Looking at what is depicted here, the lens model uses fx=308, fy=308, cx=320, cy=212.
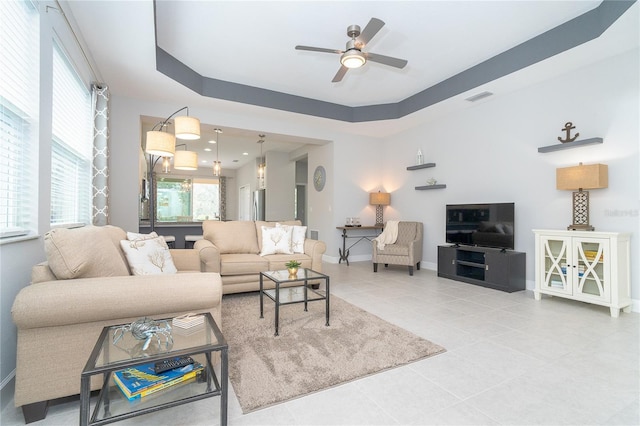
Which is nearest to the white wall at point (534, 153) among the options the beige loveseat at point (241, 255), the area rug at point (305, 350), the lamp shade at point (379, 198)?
the lamp shade at point (379, 198)

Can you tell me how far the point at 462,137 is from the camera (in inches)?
200

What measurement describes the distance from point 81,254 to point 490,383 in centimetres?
249

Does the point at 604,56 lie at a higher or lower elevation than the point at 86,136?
higher

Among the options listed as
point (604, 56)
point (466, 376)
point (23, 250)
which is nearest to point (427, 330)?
point (466, 376)

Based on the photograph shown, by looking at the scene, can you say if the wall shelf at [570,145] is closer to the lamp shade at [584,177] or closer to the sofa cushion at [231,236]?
the lamp shade at [584,177]

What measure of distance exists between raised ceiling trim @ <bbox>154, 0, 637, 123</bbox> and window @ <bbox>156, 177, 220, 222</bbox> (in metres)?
7.26

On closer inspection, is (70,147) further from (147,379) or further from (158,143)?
(147,379)

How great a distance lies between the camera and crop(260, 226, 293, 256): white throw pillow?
4074mm

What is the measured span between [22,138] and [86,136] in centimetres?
167

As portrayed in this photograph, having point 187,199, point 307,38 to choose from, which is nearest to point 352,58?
point 307,38

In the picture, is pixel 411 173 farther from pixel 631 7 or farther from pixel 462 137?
pixel 631 7

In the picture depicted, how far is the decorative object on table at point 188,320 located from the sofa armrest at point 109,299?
74 mm

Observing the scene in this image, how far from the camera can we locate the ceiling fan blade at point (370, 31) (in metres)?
2.61

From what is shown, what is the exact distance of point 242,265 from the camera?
143 inches
